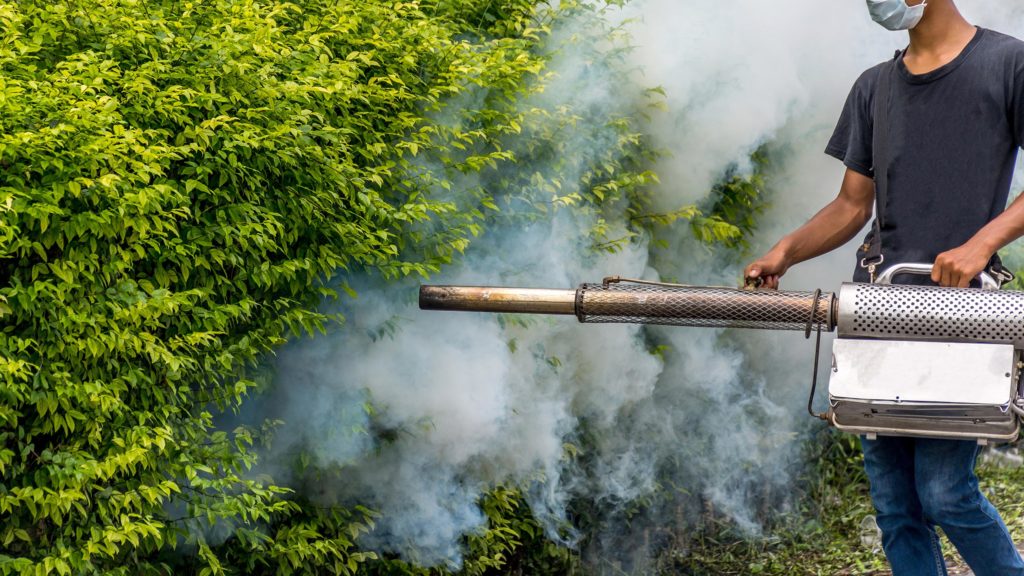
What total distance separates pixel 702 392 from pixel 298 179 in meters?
2.93

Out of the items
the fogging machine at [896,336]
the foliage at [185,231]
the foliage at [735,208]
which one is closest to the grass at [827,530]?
the foliage at [735,208]

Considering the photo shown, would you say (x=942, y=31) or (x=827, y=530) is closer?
(x=942, y=31)

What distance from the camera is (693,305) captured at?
140 inches

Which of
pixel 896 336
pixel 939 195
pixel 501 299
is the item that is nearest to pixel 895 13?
pixel 939 195

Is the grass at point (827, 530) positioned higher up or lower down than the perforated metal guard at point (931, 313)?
lower down

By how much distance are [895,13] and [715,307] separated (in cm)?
102

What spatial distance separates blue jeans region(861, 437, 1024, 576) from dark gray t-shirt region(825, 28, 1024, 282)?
0.55m

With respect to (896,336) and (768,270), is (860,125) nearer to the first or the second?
(768,270)

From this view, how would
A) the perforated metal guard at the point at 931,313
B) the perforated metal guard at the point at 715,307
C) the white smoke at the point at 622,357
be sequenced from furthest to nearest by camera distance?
the white smoke at the point at 622,357
the perforated metal guard at the point at 715,307
the perforated metal guard at the point at 931,313

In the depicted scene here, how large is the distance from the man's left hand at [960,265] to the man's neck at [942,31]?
64cm

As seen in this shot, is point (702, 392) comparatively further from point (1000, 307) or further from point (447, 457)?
point (1000, 307)

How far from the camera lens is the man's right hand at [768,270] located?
162 inches

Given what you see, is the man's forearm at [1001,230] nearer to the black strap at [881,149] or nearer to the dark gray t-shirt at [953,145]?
the dark gray t-shirt at [953,145]

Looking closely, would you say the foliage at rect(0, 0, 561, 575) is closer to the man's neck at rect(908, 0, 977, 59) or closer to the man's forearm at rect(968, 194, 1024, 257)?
the man's neck at rect(908, 0, 977, 59)
